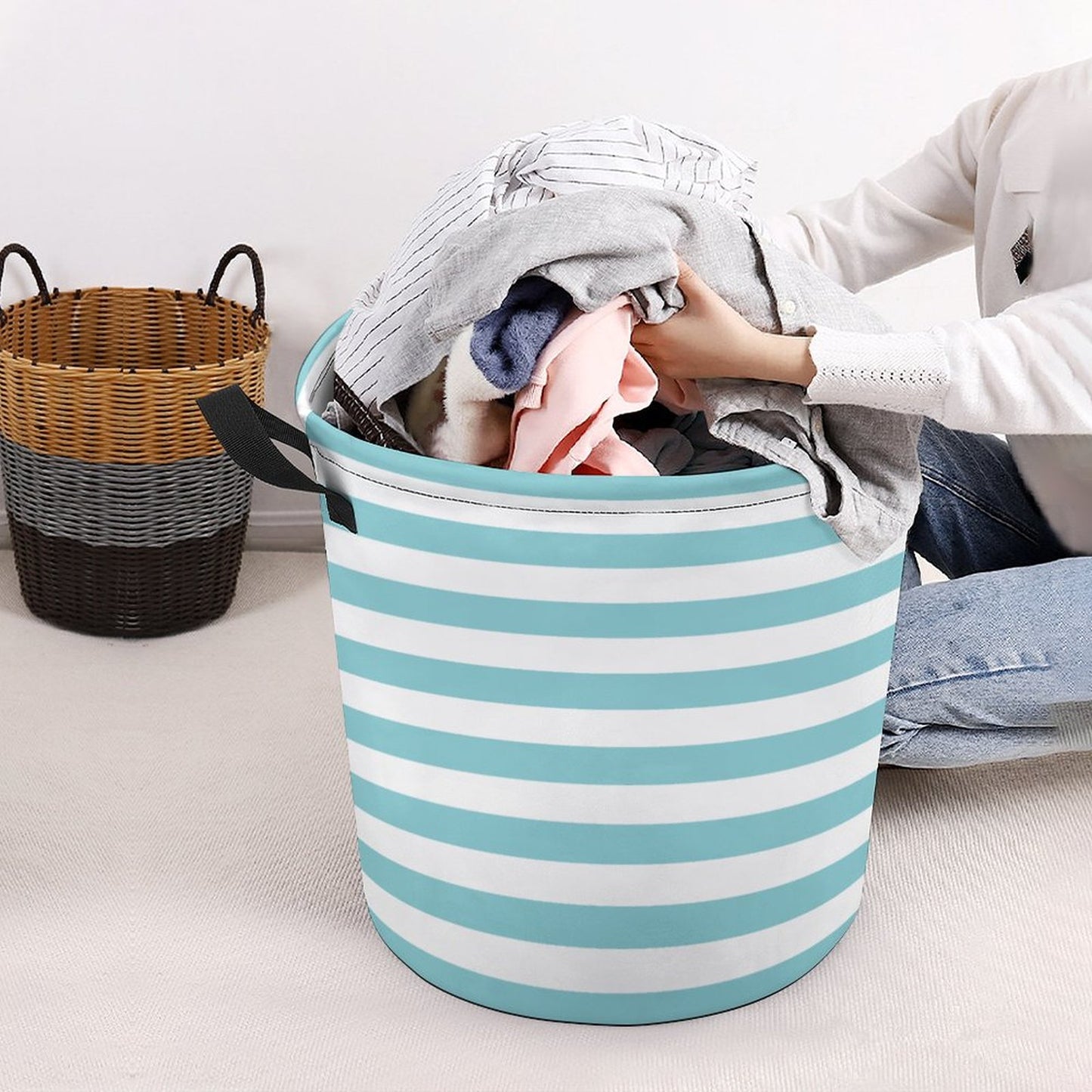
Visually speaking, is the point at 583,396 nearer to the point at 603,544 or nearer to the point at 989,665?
the point at 603,544

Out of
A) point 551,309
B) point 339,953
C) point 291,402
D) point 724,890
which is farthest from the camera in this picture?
point 291,402

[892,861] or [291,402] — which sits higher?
[291,402]

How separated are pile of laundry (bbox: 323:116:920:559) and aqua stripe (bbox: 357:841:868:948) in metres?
0.28

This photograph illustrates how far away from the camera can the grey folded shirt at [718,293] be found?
0.89 m

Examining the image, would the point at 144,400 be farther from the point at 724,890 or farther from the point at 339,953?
the point at 724,890

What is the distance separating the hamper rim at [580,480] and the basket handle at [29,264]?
1.10m

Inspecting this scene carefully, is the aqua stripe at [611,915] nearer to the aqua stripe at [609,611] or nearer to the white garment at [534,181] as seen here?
the aqua stripe at [609,611]


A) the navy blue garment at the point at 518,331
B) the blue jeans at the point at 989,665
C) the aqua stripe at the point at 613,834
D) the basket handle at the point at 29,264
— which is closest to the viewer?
the navy blue garment at the point at 518,331

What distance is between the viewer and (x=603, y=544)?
2.99 ft

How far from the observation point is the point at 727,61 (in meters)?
1.87

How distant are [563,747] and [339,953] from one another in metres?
0.33

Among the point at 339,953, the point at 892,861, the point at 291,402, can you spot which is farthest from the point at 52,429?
the point at 892,861

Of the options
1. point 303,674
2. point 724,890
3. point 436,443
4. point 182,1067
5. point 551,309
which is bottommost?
point 303,674

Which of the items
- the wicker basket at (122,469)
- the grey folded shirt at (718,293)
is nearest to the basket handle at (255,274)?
the wicker basket at (122,469)
